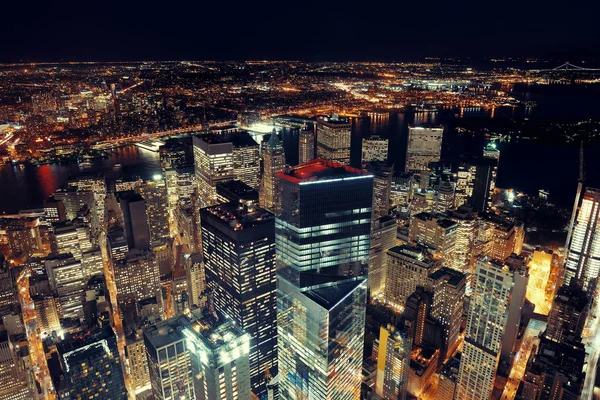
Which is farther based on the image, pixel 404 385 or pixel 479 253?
pixel 479 253

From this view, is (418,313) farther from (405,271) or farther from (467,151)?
(467,151)

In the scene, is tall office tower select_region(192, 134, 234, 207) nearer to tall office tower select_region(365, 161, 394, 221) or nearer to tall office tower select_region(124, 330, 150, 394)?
tall office tower select_region(365, 161, 394, 221)

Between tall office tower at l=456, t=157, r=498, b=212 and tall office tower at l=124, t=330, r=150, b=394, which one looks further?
tall office tower at l=456, t=157, r=498, b=212

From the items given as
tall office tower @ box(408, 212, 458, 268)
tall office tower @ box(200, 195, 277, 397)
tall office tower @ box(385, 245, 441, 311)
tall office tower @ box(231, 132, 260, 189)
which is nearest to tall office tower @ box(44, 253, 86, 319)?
tall office tower @ box(200, 195, 277, 397)

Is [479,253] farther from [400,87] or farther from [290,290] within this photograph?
[400,87]

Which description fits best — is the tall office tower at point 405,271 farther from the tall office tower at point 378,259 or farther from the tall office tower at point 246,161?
the tall office tower at point 246,161

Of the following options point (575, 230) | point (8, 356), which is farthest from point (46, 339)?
point (575, 230)
